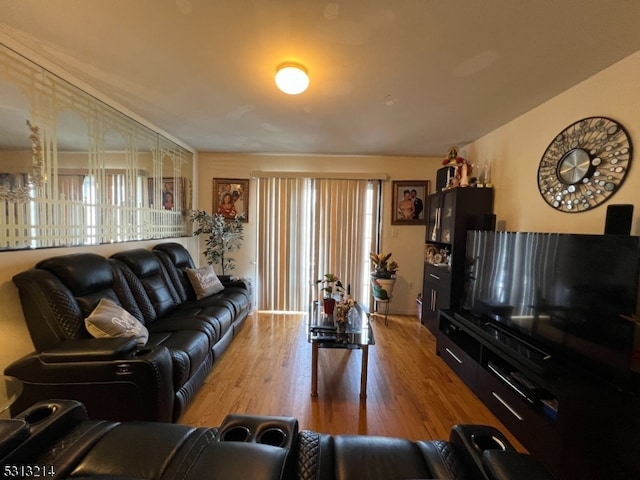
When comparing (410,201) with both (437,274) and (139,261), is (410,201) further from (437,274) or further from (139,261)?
(139,261)

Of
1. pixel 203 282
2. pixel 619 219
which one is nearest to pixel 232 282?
pixel 203 282

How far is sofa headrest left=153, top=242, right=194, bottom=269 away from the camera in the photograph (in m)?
3.12

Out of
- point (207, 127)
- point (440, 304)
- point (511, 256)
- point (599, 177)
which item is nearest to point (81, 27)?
point (207, 127)

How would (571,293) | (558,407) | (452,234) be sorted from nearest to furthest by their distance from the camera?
(558,407) → (571,293) → (452,234)

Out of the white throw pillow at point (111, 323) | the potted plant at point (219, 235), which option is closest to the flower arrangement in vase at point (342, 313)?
the white throw pillow at point (111, 323)

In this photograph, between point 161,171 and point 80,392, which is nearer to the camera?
point 80,392

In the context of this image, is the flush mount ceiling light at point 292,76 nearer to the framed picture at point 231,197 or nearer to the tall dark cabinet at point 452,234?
the tall dark cabinet at point 452,234

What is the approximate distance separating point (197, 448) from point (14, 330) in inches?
68.6

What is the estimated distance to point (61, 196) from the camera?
202 centimetres

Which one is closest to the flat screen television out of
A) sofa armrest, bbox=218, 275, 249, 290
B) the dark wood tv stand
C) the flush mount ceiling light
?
the dark wood tv stand

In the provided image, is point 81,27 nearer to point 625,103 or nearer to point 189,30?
point 189,30

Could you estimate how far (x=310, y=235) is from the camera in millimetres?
4109

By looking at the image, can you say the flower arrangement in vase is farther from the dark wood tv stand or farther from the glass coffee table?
the dark wood tv stand

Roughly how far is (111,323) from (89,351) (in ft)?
1.01
